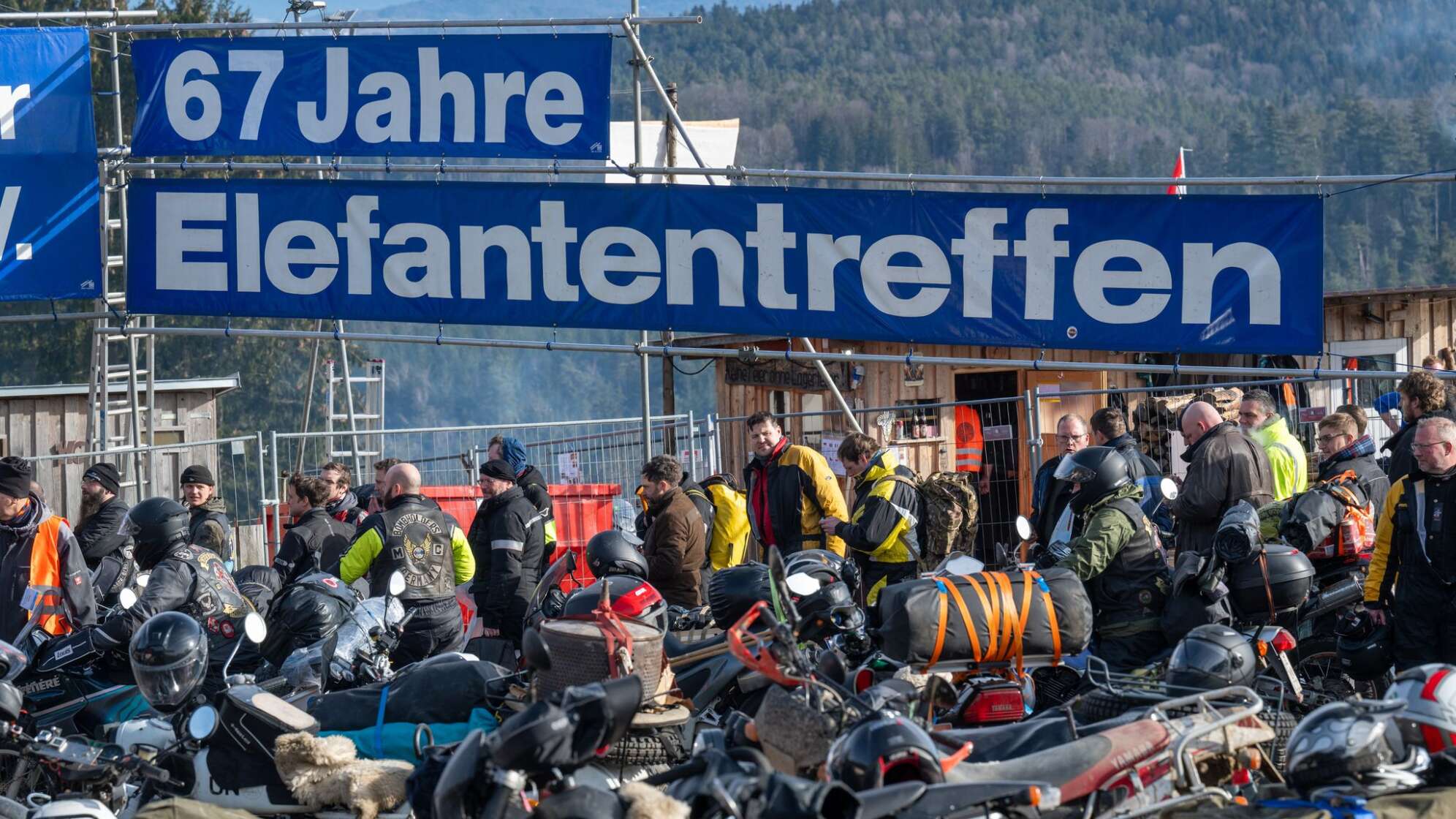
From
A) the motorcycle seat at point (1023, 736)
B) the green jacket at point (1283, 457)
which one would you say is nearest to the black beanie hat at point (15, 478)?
the motorcycle seat at point (1023, 736)

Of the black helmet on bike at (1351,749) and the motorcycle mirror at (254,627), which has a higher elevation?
the motorcycle mirror at (254,627)

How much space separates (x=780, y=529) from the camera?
33.0ft

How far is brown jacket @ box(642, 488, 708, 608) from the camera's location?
31.7 ft

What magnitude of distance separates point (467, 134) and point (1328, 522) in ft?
20.4

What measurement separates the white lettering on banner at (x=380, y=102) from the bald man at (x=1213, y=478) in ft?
15.4

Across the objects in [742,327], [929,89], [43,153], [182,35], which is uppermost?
[929,89]

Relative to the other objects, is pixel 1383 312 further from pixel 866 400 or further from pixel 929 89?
pixel 929 89

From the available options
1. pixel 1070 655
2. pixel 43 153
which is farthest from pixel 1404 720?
pixel 43 153

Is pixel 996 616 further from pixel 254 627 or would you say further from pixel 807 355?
pixel 807 355

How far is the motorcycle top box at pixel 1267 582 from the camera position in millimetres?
7512

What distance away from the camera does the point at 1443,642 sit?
287 inches

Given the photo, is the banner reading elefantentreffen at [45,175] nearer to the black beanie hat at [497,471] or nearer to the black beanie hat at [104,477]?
the black beanie hat at [104,477]

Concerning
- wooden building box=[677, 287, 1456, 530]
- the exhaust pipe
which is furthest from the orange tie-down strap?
wooden building box=[677, 287, 1456, 530]

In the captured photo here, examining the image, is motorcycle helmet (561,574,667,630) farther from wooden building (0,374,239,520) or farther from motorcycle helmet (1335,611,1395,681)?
wooden building (0,374,239,520)
